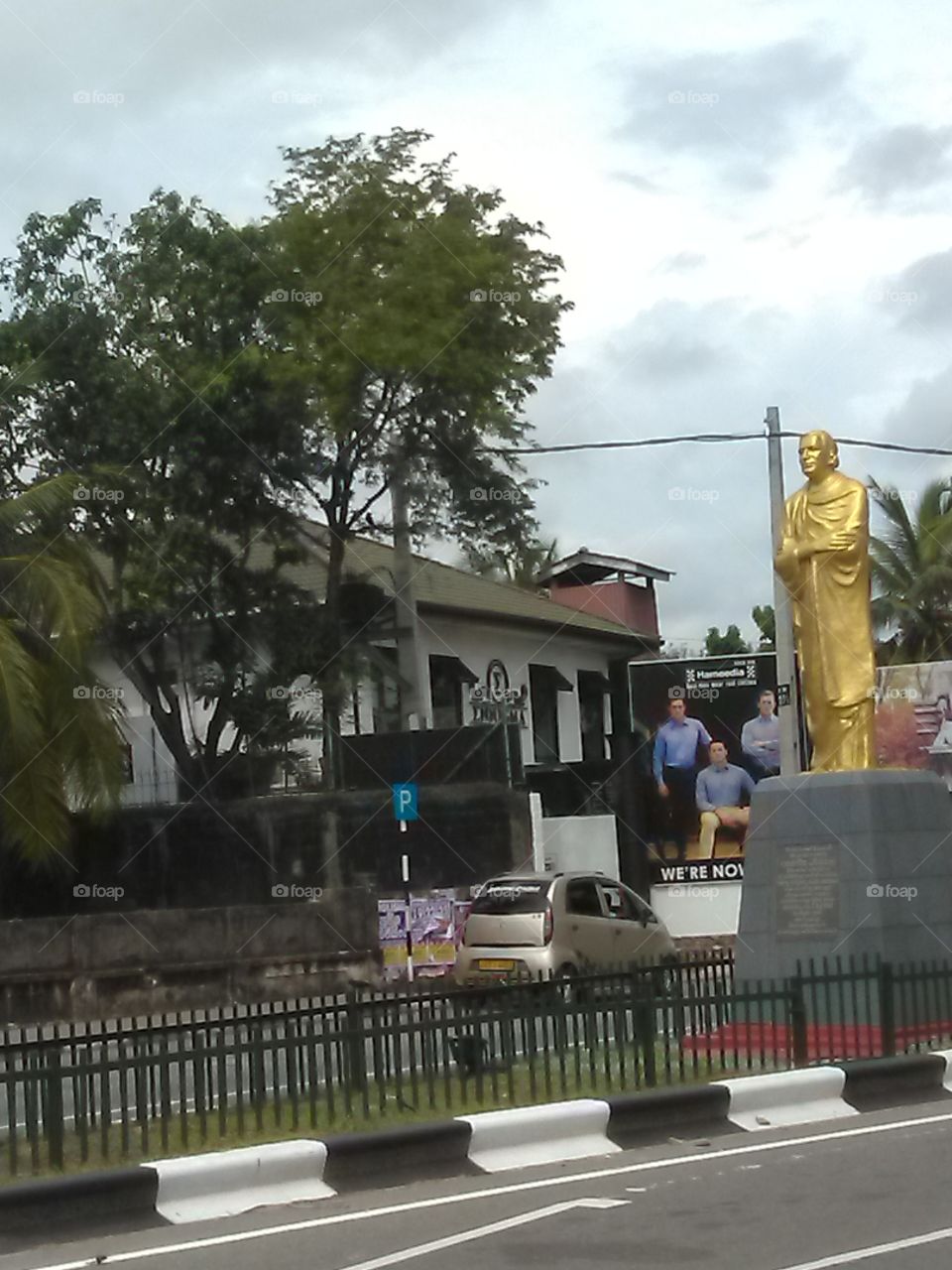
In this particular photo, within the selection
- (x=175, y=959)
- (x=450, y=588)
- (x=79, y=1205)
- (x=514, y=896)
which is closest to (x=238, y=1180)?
(x=79, y=1205)

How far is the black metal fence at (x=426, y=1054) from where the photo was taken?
32.1ft

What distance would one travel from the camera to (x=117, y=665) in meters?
31.0

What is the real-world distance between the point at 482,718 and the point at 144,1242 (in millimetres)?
29417

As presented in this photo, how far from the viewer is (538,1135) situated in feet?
33.9

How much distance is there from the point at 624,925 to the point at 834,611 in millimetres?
9299

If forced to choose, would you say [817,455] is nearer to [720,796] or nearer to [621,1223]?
[621,1223]

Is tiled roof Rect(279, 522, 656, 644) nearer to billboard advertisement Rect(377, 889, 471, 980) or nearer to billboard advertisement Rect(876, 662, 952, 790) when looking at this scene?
billboard advertisement Rect(377, 889, 471, 980)

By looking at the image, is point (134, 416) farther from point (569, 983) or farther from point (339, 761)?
point (569, 983)

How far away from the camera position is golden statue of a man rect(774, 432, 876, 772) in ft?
50.4

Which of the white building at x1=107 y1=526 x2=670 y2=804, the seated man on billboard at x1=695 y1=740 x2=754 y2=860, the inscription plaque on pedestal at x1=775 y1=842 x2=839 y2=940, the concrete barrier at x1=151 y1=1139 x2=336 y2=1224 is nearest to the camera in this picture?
the concrete barrier at x1=151 y1=1139 x2=336 y2=1224

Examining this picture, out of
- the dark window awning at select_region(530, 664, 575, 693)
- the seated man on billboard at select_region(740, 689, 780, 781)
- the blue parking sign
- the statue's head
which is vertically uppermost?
the statue's head

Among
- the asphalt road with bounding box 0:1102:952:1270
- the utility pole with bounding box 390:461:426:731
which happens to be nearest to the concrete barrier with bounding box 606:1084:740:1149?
the asphalt road with bounding box 0:1102:952:1270

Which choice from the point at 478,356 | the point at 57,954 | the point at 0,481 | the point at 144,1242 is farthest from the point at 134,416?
the point at 144,1242

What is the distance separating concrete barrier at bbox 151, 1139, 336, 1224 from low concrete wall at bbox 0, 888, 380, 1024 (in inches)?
574
